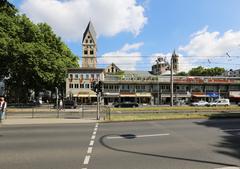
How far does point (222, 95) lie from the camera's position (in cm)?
8894

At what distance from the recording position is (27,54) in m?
47.1

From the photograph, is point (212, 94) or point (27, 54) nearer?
point (27, 54)

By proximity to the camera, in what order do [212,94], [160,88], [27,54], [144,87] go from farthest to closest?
[212,94] → [160,88] → [144,87] → [27,54]

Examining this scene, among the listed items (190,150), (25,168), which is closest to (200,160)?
(190,150)

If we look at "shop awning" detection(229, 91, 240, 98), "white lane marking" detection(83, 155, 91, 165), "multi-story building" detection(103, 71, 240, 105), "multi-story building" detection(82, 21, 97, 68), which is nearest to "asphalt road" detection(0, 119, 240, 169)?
"white lane marking" detection(83, 155, 91, 165)

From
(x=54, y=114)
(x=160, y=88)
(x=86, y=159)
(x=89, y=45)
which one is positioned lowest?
(x=86, y=159)

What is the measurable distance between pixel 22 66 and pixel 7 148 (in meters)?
38.4

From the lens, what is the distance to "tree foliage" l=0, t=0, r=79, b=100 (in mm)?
45844

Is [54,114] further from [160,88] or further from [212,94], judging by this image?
[212,94]

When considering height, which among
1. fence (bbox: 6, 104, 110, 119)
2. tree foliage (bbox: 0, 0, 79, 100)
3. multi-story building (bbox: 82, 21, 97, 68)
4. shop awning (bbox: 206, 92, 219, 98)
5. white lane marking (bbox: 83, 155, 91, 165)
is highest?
multi-story building (bbox: 82, 21, 97, 68)

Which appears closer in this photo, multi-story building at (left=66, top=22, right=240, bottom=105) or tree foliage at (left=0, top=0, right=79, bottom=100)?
tree foliage at (left=0, top=0, right=79, bottom=100)

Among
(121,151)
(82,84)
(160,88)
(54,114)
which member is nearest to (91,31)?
(82,84)

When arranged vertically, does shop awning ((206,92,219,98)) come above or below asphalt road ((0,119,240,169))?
above

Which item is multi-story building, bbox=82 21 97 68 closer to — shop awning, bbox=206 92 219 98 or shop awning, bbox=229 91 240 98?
shop awning, bbox=206 92 219 98
